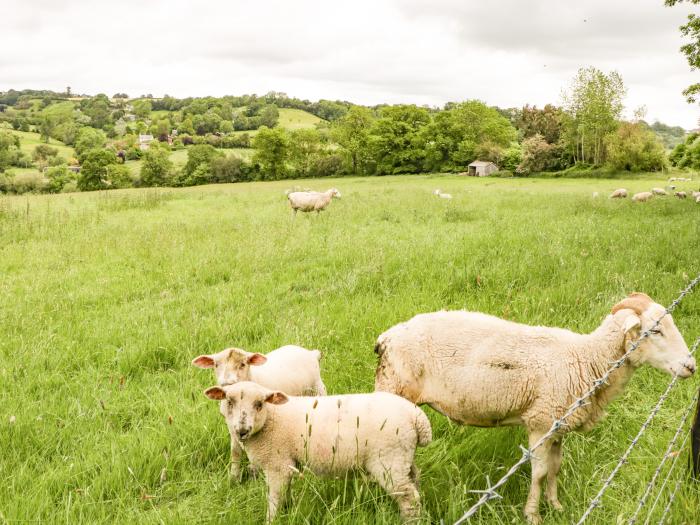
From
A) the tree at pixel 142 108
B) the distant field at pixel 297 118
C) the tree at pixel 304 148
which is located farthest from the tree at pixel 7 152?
the tree at pixel 142 108

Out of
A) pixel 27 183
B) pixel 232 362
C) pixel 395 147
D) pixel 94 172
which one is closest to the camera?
pixel 232 362

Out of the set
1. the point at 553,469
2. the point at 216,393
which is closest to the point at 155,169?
the point at 216,393

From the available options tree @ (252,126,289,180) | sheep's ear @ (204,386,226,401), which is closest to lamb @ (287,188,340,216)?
sheep's ear @ (204,386,226,401)

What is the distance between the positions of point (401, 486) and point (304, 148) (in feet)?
268

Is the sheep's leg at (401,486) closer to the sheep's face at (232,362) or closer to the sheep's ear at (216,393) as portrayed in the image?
the sheep's ear at (216,393)

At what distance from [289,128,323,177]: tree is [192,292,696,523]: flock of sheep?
251ft

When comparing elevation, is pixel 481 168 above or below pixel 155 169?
below

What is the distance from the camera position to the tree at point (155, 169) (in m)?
79.0

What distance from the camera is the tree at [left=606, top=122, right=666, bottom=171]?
5322 centimetres

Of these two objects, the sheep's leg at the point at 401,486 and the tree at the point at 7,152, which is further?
the tree at the point at 7,152

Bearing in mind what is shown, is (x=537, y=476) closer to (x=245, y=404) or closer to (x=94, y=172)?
(x=245, y=404)

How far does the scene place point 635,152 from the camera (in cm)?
5303

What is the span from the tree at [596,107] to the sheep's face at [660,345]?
64.1 metres

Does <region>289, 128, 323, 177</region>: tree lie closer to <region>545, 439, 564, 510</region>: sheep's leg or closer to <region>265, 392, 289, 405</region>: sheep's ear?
<region>265, 392, 289, 405</region>: sheep's ear
